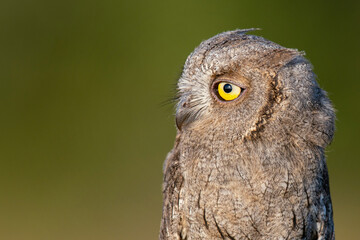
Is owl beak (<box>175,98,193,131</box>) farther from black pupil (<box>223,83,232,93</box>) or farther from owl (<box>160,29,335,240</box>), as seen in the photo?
black pupil (<box>223,83,232,93</box>)

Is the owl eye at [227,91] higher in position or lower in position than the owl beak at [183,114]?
higher

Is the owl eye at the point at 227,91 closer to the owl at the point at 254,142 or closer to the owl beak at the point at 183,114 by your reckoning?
the owl at the point at 254,142

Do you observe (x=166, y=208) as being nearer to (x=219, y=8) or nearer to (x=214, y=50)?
(x=214, y=50)

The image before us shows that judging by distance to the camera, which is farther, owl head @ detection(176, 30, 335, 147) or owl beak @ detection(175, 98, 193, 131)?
owl beak @ detection(175, 98, 193, 131)

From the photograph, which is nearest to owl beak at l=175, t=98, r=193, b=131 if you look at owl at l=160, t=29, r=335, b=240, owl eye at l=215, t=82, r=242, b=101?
owl at l=160, t=29, r=335, b=240

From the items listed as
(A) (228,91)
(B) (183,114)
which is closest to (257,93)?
(A) (228,91)

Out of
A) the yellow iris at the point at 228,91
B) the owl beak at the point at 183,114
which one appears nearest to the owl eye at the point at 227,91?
the yellow iris at the point at 228,91

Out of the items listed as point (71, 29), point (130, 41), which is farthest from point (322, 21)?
point (71, 29)

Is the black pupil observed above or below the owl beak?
above
